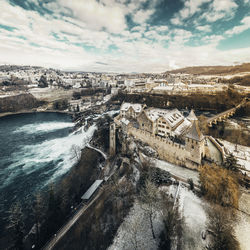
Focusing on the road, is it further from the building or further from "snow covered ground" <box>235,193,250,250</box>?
the building

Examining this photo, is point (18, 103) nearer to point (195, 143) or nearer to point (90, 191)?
point (90, 191)

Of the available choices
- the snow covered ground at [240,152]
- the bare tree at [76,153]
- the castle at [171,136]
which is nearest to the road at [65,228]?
the castle at [171,136]

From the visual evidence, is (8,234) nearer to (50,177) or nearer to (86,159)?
(50,177)

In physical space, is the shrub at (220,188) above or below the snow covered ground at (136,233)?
above

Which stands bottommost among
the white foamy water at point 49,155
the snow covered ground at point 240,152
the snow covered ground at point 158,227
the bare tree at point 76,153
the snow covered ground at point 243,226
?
the white foamy water at point 49,155

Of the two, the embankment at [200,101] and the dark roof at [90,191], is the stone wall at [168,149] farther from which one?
the embankment at [200,101]

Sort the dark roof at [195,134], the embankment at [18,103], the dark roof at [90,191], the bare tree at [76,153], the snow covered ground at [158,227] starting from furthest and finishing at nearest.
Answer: the embankment at [18,103]
the bare tree at [76,153]
the dark roof at [90,191]
the dark roof at [195,134]
the snow covered ground at [158,227]

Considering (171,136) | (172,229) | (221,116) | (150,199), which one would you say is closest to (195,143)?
(171,136)
